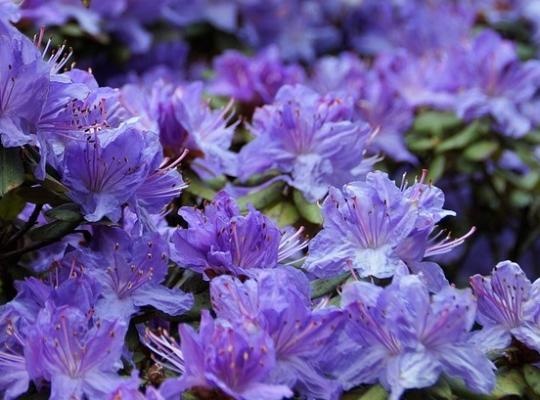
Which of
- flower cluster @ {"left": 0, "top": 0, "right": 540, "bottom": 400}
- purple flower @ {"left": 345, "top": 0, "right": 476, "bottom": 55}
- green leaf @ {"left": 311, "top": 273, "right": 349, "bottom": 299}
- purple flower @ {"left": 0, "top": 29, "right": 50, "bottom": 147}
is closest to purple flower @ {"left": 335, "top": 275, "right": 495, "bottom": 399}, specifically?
flower cluster @ {"left": 0, "top": 0, "right": 540, "bottom": 400}

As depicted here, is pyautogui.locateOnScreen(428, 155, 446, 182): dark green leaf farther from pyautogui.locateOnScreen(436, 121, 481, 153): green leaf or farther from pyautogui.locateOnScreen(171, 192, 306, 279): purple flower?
pyautogui.locateOnScreen(171, 192, 306, 279): purple flower

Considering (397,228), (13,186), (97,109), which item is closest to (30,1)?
(97,109)

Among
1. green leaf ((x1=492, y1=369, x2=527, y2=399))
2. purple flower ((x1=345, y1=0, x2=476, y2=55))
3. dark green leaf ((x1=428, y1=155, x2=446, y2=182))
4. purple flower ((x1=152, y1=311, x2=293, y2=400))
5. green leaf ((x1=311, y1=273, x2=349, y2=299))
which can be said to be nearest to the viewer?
purple flower ((x1=152, y1=311, x2=293, y2=400))

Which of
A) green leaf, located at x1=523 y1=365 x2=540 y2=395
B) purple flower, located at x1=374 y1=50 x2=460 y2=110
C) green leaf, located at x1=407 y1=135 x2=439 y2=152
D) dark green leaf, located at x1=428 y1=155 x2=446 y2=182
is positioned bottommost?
dark green leaf, located at x1=428 y1=155 x2=446 y2=182

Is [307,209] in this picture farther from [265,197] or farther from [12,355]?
[12,355]

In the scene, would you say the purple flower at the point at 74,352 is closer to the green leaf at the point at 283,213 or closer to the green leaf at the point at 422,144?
the green leaf at the point at 283,213
